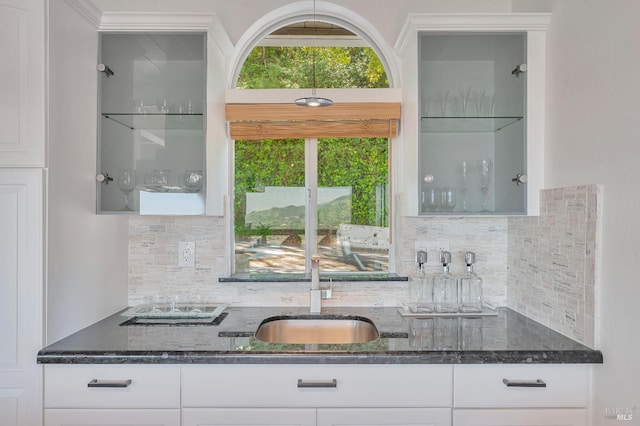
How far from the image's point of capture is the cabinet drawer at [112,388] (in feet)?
4.86

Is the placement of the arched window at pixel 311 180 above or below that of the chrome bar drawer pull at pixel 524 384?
above

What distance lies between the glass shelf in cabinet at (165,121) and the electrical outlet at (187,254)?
63 centimetres

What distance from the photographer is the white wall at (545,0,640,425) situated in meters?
1.31

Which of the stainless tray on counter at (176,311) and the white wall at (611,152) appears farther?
the stainless tray on counter at (176,311)

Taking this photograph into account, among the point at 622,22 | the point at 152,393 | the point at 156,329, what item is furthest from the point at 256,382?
the point at 622,22

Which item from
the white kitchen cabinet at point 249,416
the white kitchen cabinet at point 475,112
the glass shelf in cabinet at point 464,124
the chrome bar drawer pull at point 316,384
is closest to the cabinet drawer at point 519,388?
the chrome bar drawer pull at point 316,384

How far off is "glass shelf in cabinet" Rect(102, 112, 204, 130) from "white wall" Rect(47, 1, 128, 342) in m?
0.17

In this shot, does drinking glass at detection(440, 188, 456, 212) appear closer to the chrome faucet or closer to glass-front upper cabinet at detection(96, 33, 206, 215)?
the chrome faucet

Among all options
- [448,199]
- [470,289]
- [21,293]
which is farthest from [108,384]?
[470,289]

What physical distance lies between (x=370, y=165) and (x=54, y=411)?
6.13ft

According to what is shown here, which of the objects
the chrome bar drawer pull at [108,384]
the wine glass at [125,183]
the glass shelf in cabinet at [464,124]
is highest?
the glass shelf in cabinet at [464,124]

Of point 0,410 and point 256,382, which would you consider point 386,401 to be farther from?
point 0,410

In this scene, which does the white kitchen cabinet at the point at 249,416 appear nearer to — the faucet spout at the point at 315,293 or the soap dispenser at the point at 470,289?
the faucet spout at the point at 315,293

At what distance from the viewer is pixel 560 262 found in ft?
5.56
